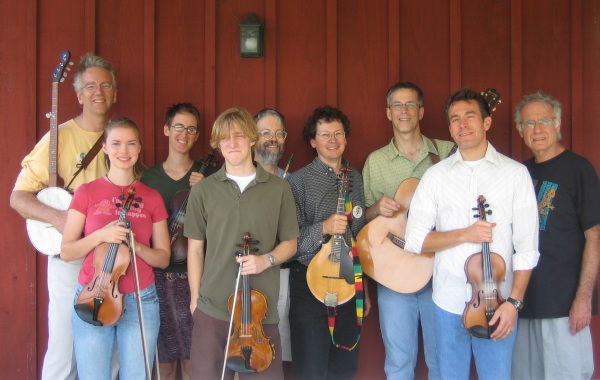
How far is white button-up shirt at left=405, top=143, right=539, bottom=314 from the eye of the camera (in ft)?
9.80

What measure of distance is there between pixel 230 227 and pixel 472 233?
1230mm

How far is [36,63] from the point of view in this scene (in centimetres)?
412

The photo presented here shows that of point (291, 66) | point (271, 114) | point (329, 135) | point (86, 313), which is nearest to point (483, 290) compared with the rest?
point (329, 135)

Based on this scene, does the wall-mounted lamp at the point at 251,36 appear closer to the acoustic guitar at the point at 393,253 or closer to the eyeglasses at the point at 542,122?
the acoustic guitar at the point at 393,253

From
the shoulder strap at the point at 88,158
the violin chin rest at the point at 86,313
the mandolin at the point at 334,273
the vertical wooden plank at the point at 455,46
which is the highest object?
the vertical wooden plank at the point at 455,46

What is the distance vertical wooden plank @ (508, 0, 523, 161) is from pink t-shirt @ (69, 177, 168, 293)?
8.72ft

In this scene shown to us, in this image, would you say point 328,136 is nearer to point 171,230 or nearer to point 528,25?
point 171,230

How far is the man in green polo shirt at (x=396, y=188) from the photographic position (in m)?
3.66

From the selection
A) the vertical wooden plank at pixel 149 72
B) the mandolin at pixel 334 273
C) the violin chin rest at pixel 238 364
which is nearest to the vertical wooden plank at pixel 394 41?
the mandolin at pixel 334 273

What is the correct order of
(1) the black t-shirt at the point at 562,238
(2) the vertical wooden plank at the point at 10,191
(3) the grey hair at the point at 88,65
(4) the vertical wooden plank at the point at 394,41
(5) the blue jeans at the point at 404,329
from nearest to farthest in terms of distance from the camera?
(1) the black t-shirt at the point at 562,238 < (5) the blue jeans at the point at 404,329 < (3) the grey hair at the point at 88,65 < (2) the vertical wooden plank at the point at 10,191 < (4) the vertical wooden plank at the point at 394,41

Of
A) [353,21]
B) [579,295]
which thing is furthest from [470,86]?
[579,295]

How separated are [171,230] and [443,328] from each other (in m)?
1.62

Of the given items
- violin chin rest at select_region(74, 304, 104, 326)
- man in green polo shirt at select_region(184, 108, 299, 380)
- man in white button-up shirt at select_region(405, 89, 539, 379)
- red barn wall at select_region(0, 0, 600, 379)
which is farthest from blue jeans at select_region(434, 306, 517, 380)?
violin chin rest at select_region(74, 304, 104, 326)

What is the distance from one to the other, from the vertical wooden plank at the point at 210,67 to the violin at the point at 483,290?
2.16m
